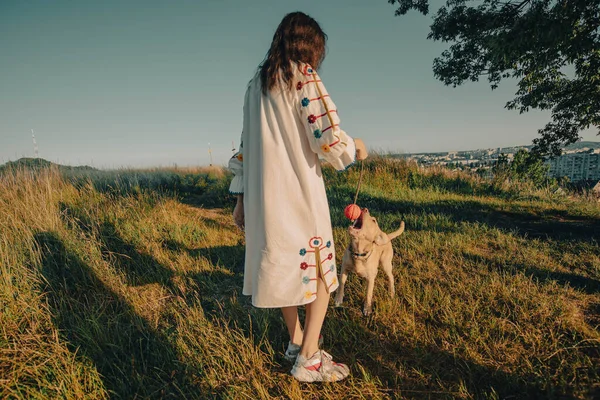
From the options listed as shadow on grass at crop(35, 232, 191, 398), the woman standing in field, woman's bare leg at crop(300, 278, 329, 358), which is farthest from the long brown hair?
shadow on grass at crop(35, 232, 191, 398)

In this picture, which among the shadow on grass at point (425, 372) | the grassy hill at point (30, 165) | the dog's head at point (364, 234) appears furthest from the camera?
the grassy hill at point (30, 165)

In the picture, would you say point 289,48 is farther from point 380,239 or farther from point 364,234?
point 380,239

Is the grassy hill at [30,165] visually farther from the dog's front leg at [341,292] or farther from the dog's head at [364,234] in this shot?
the dog's head at [364,234]

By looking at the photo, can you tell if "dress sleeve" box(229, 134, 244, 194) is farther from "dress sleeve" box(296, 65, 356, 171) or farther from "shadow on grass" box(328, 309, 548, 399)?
"shadow on grass" box(328, 309, 548, 399)

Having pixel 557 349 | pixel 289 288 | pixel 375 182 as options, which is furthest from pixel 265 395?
pixel 375 182

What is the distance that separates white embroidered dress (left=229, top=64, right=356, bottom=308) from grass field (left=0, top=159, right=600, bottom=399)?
721 millimetres

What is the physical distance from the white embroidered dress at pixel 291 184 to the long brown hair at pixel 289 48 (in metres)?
0.06

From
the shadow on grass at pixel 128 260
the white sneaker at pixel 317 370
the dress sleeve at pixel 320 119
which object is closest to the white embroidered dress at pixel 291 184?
the dress sleeve at pixel 320 119

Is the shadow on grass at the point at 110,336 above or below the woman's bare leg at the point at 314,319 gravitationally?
below

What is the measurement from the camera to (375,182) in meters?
7.93

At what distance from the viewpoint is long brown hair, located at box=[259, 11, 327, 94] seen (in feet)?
5.00

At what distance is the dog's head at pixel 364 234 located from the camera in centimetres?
228

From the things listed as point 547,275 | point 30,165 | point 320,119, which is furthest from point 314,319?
point 30,165

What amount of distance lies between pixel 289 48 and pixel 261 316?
2.18 metres
